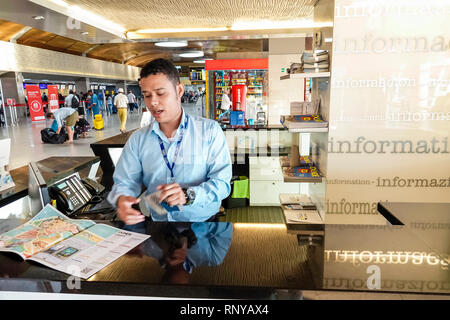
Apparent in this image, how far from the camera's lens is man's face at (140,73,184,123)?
5.81 feet

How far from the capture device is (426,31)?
2.52 meters

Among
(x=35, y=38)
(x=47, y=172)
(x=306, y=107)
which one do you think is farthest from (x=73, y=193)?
(x=35, y=38)

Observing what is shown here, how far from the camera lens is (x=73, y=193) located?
264cm

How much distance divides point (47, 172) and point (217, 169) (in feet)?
5.07

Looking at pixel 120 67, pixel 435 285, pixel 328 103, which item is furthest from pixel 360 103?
pixel 120 67

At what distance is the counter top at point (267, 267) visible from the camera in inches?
39.3

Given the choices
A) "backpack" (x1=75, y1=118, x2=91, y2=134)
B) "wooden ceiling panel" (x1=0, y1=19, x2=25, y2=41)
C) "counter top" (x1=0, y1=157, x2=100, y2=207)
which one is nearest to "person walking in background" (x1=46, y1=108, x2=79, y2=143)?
"backpack" (x1=75, y1=118, x2=91, y2=134)

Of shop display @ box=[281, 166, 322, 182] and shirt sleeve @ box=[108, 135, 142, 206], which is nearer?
shirt sleeve @ box=[108, 135, 142, 206]

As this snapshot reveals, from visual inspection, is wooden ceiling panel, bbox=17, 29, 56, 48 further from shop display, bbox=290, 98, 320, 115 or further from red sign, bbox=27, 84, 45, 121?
shop display, bbox=290, 98, 320, 115

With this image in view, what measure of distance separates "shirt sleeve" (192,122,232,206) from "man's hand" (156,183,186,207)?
278mm

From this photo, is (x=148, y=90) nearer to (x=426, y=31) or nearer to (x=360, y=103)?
(x=360, y=103)

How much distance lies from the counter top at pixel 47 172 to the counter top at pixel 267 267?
1.03 metres

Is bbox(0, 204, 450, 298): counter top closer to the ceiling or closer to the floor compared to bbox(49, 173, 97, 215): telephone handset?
closer to the ceiling

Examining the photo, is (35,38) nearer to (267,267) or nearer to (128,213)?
(128,213)
